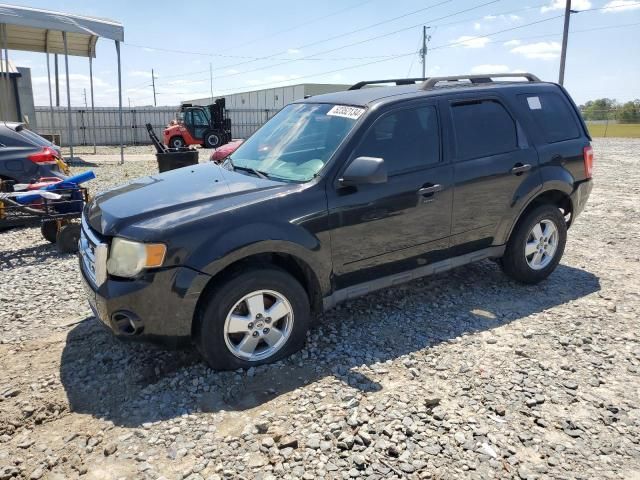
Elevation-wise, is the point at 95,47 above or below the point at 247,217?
above

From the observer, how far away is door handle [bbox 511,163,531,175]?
457cm

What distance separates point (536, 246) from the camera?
4922 millimetres

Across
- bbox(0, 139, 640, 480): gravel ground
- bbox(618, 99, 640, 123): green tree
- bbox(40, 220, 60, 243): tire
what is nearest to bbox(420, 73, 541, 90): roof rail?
bbox(0, 139, 640, 480): gravel ground

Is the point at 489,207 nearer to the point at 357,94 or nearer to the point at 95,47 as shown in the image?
the point at 357,94

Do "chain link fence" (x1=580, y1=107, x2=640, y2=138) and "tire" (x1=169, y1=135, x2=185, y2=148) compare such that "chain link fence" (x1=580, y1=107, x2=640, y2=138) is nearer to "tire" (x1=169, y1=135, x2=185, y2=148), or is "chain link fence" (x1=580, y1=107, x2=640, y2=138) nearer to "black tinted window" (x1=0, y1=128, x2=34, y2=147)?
"tire" (x1=169, y1=135, x2=185, y2=148)

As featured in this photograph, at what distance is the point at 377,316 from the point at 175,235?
6.62ft

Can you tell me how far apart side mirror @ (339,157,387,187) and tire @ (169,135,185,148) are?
23.2 metres

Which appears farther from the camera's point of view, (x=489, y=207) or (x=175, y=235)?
(x=489, y=207)

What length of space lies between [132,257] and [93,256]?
47 centimetres

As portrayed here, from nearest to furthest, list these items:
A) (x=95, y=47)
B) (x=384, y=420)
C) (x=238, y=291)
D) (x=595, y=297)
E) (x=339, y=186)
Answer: (x=384, y=420)
(x=238, y=291)
(x=339, y=186)
(x=595, y=297)
(x=95, y=47)

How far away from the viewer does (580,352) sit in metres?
3.76

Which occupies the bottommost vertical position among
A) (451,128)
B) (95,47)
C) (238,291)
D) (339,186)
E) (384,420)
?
(384,420)

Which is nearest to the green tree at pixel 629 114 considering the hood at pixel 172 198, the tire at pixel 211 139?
the tire at pixel 211 139

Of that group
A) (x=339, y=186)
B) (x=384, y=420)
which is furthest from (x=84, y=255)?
(x=384, y=420)
